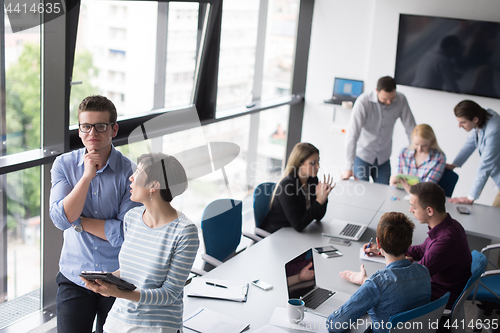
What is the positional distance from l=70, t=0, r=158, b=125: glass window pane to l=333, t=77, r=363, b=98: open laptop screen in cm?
300

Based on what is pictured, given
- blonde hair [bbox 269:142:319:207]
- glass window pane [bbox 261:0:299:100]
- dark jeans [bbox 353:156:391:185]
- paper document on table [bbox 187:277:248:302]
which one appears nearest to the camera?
paper document on table [bbox 187:277:248:302]

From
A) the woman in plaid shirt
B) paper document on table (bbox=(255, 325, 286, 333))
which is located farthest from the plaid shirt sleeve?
paper document on table (bbox=(255, 325, 286, 333))

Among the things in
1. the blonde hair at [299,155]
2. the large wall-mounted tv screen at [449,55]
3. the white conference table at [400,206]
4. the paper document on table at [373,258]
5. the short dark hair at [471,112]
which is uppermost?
the large wall-mounted tv screen at [449,55]

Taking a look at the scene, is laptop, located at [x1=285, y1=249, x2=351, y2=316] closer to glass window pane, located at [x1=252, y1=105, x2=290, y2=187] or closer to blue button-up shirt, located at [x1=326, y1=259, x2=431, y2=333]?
blue button-up shirt, located at [x1=326, y1=259, x2=431, y2=333]

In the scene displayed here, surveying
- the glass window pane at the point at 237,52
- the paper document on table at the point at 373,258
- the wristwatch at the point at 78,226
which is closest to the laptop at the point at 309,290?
the paper document on table at the point at 373,258

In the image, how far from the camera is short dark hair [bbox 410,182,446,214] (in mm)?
3010

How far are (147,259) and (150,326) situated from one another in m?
0.28

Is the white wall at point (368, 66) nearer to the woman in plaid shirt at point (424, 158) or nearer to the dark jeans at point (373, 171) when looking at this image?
the dark jeans at point (373, 171)

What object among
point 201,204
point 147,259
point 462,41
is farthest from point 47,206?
point 462,41

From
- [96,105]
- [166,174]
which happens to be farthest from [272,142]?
[166,174]

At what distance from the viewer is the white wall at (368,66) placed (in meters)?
5.79

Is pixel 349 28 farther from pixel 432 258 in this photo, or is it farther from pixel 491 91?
pixel 432 258

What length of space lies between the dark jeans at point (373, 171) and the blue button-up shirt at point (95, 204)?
11.4 ft

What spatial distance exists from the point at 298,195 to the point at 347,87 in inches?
123
